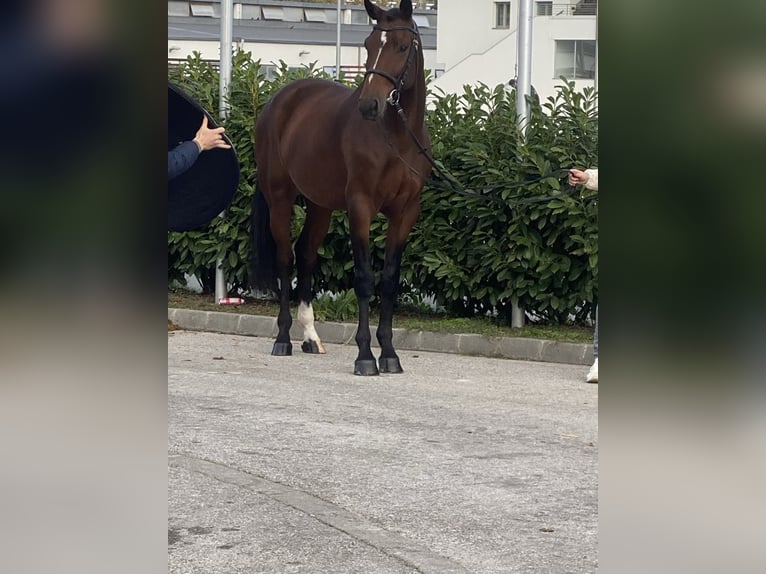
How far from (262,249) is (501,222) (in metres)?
2.13

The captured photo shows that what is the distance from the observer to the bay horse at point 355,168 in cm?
1032

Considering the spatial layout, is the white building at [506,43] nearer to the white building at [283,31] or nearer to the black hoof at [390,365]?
the white building at [283,31]

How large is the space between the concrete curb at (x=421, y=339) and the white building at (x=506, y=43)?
55.6m

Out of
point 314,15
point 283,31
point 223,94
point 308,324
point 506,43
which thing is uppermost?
point 314,15

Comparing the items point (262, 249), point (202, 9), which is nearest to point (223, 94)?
point (262, 249)

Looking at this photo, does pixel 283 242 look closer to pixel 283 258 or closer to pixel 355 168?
pixel 283 258

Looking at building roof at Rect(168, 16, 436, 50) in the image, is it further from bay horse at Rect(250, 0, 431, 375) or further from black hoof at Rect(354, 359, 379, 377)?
black hoof at Rect(354, 359, 379, 377)

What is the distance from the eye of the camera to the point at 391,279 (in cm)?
1103

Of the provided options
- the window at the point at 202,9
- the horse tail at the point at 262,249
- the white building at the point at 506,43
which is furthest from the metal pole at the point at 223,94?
the window at the point at 202,9

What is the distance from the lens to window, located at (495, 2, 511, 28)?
88.9 metres

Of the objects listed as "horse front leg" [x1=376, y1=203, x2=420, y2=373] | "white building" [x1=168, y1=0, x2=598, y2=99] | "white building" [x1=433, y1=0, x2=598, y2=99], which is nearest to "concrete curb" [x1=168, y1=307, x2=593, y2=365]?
"horse front leg" [x1=376, y1=203, x2=420, y2=373]

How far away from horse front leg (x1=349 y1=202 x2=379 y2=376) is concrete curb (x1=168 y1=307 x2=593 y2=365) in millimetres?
1542

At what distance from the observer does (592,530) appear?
5.64 metres
